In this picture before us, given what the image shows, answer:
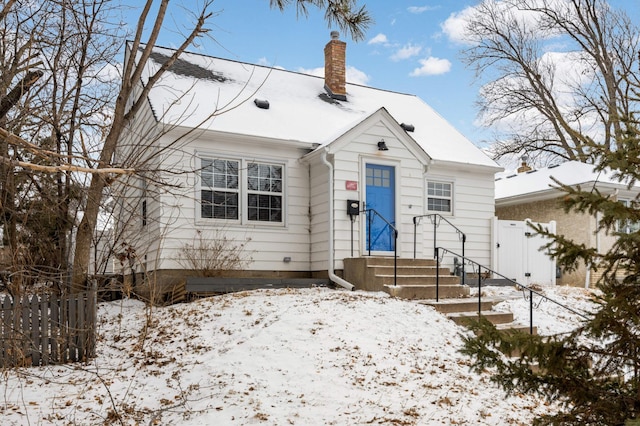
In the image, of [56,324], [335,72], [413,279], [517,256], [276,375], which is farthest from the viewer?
[335,72]

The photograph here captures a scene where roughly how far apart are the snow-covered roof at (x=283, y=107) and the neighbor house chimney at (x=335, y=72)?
249 millimetres

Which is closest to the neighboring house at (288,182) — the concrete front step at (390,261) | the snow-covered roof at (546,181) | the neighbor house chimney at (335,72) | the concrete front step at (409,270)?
the concrete front step at (390,261)

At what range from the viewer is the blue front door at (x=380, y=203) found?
13.1m

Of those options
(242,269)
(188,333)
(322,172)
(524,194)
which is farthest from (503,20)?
(188,333)

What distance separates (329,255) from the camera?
1244cm

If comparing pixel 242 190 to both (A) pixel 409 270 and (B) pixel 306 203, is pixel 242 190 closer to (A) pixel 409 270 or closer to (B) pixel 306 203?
(B) pixel 306 203

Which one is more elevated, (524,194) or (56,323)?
(524,194)

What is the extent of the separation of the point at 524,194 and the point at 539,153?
11.0 metres

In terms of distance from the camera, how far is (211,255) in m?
12.0

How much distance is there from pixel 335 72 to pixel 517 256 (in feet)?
Result: 24.3

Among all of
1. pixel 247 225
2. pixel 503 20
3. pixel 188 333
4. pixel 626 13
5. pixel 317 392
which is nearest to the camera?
pixel 317 392

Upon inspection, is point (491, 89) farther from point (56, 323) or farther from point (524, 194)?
point (56, 323)

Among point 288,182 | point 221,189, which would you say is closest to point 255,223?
point 221,189

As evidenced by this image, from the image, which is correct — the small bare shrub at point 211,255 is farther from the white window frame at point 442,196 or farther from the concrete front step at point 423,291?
the white window frame at point 442,196
